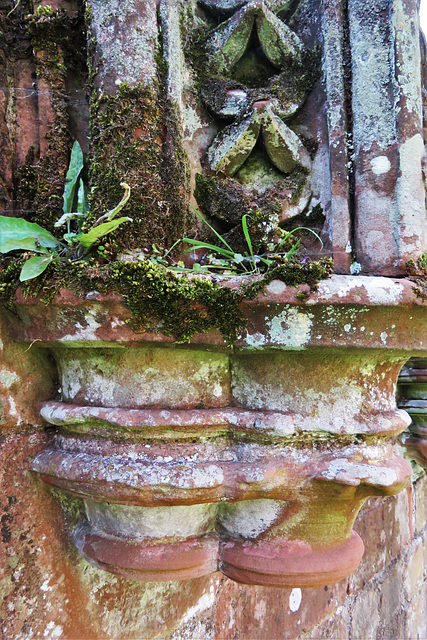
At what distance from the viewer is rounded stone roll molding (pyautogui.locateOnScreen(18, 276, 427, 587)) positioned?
82 centimetres

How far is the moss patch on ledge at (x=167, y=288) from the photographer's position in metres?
0.77

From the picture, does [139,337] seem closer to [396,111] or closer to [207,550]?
[207,550]

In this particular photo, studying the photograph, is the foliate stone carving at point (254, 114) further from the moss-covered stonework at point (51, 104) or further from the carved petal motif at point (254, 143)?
the moss-covered stonework at point (51, 104)

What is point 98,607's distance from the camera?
1.07 metres

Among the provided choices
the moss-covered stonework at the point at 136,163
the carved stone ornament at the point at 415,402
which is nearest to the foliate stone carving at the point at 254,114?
the moss-covered stonework at the point at 136,163

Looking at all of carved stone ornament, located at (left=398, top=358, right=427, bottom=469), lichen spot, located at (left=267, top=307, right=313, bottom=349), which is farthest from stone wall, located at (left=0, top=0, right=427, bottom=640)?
carved stone ornament, located at (left=398, top=358, right=427, bottom=469)

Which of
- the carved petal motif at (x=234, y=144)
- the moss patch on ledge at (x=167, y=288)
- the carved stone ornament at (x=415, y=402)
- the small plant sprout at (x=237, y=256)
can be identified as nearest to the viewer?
the moss patch on ledge at (x=167, y=288)

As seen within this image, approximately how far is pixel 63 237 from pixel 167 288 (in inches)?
10.6

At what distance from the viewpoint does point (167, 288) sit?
765 millimetres

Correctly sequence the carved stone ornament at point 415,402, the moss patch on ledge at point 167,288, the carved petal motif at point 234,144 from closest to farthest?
the moss patch on ledge at point 167,288, the carved petal motif at point 234,144, the carved stone ornament at point 415,402

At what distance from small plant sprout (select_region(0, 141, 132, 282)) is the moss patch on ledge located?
0.03 metres

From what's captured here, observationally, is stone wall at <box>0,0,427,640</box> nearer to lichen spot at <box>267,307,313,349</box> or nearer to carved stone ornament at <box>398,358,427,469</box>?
lichen spot at <box>267,307,313,349</box>

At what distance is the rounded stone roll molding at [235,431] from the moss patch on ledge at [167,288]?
0.03 meters

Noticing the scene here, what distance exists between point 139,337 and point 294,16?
965 millimetres
